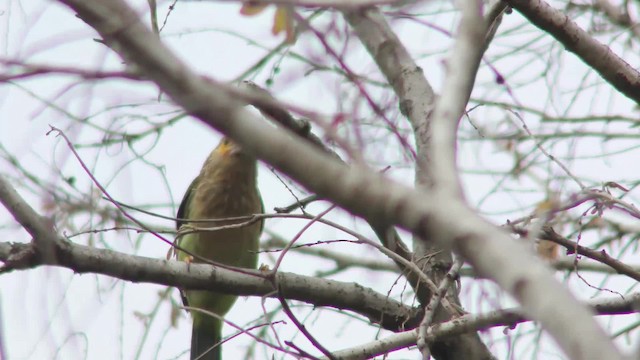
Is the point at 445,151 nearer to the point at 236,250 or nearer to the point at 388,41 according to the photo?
the point at 388,41

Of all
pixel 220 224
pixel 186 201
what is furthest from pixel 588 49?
pixel 186 201

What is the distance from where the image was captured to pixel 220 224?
18.4ft

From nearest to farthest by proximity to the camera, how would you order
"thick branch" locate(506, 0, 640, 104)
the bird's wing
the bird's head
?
"thick branch" locate(506, 0, 640, 104), the bird's head, the bird's wing

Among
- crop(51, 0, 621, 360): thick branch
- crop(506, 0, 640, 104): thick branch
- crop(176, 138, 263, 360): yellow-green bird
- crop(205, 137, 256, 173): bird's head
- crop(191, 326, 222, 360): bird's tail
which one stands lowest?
crop(51, 0, 621, 360): thick branch

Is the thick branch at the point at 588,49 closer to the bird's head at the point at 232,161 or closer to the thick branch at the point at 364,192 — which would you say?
the thick branch at the point at 364,192

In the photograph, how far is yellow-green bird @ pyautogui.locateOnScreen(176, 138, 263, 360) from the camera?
221 inches

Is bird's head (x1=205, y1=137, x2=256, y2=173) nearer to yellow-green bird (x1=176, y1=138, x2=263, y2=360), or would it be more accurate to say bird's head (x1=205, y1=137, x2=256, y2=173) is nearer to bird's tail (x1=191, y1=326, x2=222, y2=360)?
yellow-green bird (x1=176, y1=138, x2=263, y2=360)

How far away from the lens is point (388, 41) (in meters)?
4.63

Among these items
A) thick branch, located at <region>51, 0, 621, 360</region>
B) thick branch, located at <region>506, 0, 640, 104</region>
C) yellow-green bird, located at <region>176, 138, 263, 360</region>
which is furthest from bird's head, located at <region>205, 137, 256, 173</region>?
thick branch, located at <region>51, 0, 621, 360</region>

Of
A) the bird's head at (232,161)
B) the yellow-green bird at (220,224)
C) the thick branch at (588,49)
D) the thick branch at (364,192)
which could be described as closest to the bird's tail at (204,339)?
the yellow-green bird at (220,224)

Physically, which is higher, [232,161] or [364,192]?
[232,161]

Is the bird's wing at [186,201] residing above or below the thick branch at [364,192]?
above

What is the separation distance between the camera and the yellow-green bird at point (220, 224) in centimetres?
561

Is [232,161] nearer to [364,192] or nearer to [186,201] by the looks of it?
[186,201]
